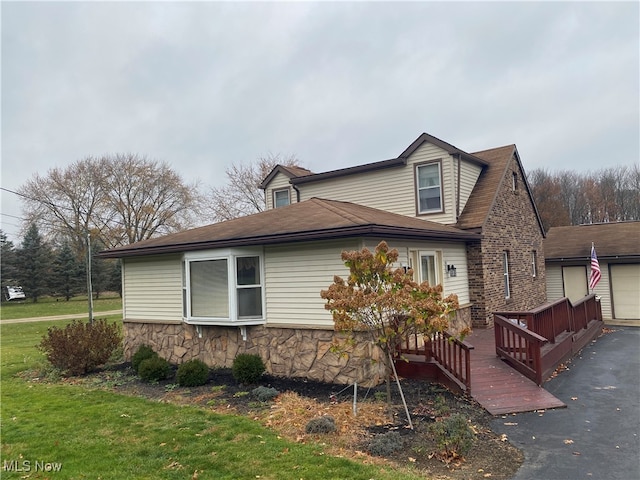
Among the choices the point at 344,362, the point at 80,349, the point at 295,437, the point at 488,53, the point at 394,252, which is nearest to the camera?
the point at 295,437

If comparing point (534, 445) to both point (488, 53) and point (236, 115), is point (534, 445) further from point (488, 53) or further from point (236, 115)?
point (236, 115)

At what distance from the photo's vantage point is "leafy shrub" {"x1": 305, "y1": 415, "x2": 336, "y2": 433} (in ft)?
17.7

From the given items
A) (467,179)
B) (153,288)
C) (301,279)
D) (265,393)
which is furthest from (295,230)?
(467,179)

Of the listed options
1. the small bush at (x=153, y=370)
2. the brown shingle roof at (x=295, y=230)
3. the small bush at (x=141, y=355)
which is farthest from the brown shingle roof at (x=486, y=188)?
the small bush at (x=141, y=355)

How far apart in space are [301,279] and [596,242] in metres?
15.9

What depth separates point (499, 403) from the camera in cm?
632

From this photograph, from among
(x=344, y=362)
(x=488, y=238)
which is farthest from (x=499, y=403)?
(x=488, y=238)

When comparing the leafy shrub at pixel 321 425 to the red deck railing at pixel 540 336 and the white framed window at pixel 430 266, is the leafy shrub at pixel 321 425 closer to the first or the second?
the red deck railing at pixel 540 336

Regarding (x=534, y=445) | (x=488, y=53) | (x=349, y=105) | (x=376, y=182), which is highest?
(x=349, y=105)

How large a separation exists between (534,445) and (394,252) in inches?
114
